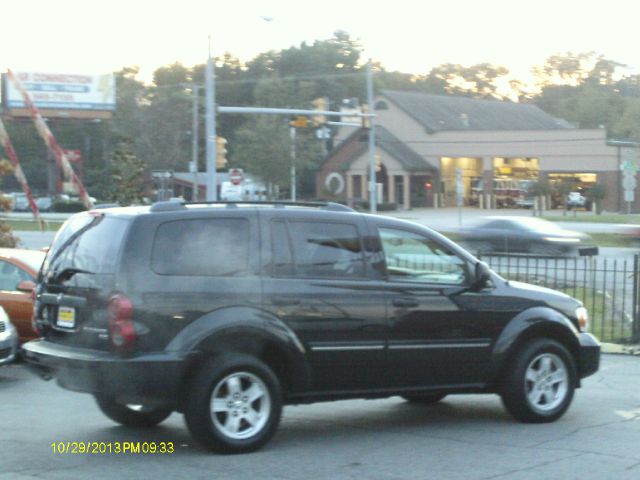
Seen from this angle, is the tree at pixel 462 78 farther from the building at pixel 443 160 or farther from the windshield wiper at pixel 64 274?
the windshield wiper at pixel 64 274

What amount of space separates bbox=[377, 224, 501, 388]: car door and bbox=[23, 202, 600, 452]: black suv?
0.01 meters

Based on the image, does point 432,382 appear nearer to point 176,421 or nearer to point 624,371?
point 176,421

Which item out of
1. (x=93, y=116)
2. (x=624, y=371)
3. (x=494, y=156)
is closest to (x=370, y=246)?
(x=624, y=371)

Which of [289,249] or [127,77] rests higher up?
[127,77]

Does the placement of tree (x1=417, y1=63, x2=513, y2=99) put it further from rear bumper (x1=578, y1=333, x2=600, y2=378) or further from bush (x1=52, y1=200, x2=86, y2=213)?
rear bumper (x1=578, y1=333, x2=600, y2=378)

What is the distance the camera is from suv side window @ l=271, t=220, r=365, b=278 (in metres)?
7.88

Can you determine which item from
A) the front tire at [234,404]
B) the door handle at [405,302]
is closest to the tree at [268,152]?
the door handle at [405,302]

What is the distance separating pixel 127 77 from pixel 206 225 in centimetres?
8198

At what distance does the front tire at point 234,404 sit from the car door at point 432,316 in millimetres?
1110

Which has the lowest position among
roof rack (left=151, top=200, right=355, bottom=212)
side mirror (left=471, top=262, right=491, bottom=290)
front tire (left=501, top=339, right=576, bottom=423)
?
front tire (left=501, top=339, right=576, bottom=423)

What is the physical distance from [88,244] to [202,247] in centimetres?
87

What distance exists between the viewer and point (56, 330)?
773 cm

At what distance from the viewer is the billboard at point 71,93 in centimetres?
7444

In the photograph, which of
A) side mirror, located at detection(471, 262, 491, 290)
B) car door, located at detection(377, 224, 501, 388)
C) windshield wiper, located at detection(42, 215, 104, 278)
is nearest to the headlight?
car door, located at detection(377, 224, 501, 388)
